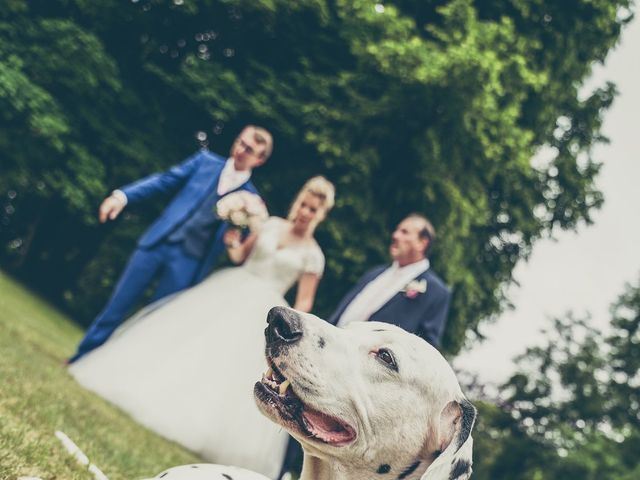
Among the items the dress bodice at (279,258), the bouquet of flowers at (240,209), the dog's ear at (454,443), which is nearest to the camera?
the dog's ear at (454,443)

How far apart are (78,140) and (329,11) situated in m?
6.75

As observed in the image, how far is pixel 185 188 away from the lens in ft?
24.9

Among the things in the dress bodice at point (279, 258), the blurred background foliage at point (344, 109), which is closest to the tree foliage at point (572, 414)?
the blurred background foliage at point (344, 109)

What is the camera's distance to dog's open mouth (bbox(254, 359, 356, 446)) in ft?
7.30

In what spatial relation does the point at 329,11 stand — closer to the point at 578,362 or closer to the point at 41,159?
the point at 41,159

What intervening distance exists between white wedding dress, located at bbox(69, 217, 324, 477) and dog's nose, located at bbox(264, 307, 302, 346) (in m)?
4.46

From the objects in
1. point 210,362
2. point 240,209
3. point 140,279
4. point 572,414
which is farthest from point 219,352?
point 572,414

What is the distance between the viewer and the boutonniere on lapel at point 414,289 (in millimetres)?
5605

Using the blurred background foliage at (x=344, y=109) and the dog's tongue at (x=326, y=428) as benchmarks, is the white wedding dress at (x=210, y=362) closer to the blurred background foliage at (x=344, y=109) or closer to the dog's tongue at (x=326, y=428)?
the dog's tongue at (x=326, y=428)

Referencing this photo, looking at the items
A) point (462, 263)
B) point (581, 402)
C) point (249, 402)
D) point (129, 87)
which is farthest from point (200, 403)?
point (581, 402)

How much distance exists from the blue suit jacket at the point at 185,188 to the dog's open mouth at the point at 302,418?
520cm

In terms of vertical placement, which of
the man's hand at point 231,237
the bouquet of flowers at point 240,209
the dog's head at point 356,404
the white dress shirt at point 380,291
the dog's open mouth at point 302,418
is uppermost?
the dog's head at point 356,404

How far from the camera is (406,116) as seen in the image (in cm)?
1568

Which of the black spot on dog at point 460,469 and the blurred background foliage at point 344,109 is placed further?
the blurred background foliage at point 344,109
